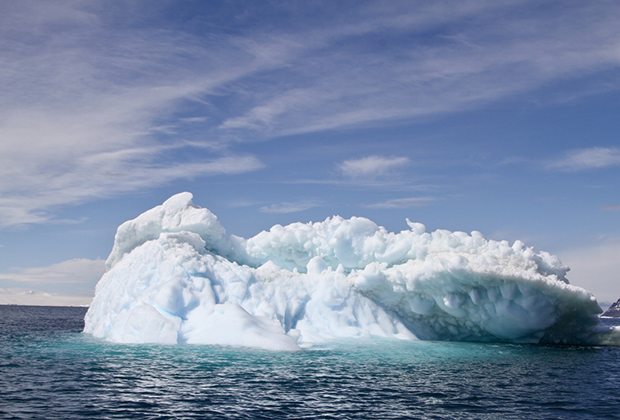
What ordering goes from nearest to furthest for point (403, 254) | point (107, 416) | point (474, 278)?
point (107, 416) < point (474, 278) < point (403, 254)

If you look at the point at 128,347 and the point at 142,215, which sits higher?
the point at 142,215

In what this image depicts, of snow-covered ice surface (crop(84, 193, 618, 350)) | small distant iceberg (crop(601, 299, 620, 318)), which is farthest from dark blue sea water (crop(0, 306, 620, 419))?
small distant iceberg (crop(601, 299, 620, 318))

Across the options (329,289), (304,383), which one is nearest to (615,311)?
(329,289)

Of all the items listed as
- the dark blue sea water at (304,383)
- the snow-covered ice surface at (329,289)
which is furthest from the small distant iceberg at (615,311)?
the dark blue sea water at (304,383)

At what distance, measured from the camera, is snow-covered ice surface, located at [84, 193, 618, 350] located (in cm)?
2941

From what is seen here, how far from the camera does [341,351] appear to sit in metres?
27.0

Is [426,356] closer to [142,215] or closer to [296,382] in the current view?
[296,382]

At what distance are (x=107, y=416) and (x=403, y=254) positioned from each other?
78.5 ft

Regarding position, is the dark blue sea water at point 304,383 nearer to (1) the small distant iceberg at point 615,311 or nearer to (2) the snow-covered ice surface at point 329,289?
(2) the snow-covered ice surface at point 329,289

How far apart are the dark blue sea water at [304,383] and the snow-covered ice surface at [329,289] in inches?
106

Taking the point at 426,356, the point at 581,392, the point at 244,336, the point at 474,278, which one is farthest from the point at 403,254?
the point at 581,392

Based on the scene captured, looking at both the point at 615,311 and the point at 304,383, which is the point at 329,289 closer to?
the point at 304,383

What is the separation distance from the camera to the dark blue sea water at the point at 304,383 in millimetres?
15344

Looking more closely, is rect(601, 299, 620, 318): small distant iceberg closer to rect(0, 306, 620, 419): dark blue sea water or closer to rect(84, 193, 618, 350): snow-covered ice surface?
rect(84, 193, 618, 350): snow-covered ice surface
